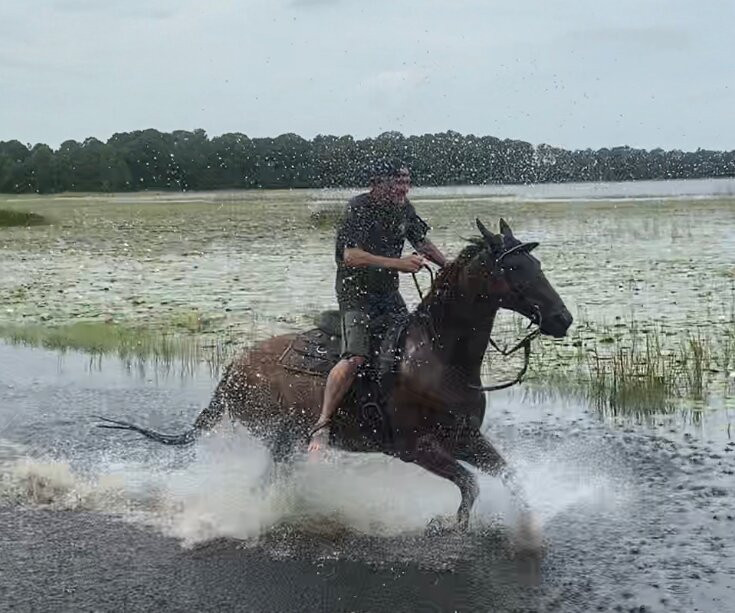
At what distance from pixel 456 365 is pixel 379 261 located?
867mm

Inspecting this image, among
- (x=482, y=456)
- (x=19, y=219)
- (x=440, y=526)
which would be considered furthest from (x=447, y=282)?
(x=19, y=219)

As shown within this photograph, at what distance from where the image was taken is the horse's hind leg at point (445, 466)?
7.03m

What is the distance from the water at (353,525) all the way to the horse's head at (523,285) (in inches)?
64.0

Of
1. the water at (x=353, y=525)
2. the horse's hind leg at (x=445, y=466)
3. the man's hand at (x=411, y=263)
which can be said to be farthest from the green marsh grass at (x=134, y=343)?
the man's hand at (x=411, y=263)

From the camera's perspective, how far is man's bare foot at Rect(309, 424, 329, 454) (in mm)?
7312

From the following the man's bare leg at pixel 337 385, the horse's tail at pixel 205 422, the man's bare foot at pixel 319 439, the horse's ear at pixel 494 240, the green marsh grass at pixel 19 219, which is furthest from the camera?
the green marsh grass at pixel 19 219

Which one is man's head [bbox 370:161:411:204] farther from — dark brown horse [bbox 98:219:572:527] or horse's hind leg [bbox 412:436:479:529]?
horse's hind leg [bbox 412:436:479:529]

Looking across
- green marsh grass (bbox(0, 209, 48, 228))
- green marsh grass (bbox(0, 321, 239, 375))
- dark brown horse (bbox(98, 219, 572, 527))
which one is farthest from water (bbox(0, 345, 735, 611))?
green marsh grass (bbox(0, 209, 48, 228))

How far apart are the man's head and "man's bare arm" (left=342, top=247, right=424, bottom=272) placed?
16.2 inches

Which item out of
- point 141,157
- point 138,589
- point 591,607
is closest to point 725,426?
point 591,607

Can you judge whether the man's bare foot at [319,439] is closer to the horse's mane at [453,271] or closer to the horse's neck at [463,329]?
the horse's neck at [463,329]

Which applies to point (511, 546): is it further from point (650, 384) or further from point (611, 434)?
point (650, 384)

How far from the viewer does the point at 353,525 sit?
7590mm

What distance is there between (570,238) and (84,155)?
130 feet
